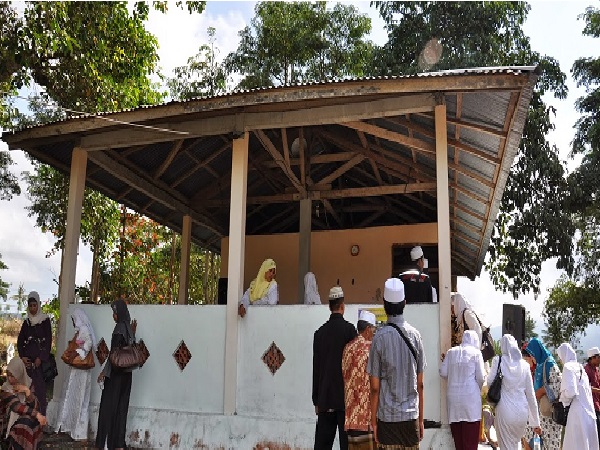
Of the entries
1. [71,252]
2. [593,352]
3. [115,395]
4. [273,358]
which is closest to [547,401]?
[593,352]

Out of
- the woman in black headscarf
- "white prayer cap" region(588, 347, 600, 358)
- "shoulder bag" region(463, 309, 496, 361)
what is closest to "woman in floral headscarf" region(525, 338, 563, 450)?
"shoulder bag" region(463, 309, 496, 361)

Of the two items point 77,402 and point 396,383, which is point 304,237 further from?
point 396,383

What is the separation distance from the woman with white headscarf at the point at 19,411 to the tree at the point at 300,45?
18657 mm

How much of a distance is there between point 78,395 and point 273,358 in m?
2.65

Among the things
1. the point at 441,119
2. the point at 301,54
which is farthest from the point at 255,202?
the point at 301,54

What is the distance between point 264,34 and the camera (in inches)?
941

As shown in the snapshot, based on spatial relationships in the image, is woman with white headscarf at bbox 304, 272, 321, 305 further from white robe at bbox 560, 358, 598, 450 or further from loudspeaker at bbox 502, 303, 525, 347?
white robe at bbox 560, 358, 598, 450

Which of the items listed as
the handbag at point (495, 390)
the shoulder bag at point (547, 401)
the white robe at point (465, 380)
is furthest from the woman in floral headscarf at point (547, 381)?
the white robe at point (465, 380)

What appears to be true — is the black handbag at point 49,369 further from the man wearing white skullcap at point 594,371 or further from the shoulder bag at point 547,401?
the man wearing white skullcap at point 594,371

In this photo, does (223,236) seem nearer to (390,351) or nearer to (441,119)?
(441,119)

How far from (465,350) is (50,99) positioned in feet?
33.3

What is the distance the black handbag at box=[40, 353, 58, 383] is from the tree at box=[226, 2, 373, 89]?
1715cm

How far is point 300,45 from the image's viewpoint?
923 inches

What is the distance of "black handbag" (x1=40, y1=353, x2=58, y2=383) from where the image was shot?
25.1 ft
